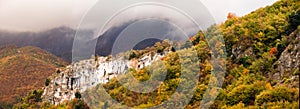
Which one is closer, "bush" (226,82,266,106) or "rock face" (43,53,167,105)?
"bush" (226,82,266,106)

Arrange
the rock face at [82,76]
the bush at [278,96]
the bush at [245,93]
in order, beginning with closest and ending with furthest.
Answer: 1. the bush at [278,96]
2. the bush at [245,93]
3. the rock face at [82,76]


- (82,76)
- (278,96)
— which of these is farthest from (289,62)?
(82,76)

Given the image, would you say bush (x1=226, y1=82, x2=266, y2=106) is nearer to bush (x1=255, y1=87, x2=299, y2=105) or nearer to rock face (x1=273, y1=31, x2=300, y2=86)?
rock face (x1=273, y1=31, x2=300, y2=86)

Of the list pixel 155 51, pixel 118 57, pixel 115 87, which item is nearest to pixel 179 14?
pixel 115 87

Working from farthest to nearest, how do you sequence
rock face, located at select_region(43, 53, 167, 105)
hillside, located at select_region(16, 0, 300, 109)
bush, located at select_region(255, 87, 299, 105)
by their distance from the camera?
1. rock face, located at select_region(43, 53, 167, 105)
2. hillside, located at select_region(16, 0, 300, 109)
3. bush, located at select_region(255, 87, 299, 105)

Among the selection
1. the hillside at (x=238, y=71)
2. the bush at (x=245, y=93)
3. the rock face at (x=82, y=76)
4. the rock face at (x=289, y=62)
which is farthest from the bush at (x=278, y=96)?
the rock face at (x=82, y=76)

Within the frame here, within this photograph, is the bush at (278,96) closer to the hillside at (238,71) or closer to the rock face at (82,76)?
the hillside at (238,71)

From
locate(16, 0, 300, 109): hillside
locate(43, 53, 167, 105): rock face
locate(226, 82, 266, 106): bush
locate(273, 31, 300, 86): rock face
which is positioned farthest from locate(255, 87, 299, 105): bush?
A: locate(43, 53, 167, 105): rock face
